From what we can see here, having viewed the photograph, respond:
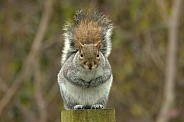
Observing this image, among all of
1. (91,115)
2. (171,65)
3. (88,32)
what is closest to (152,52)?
(171,65)

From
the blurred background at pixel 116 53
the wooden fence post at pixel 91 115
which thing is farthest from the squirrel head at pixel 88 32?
the blurred background at pixel 116 53

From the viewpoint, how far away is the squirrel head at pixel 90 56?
9.73 ft

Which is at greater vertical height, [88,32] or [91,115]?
[88,32]

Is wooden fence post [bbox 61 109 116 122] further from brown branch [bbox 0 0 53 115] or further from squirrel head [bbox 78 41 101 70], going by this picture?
brown branch [bbox 0 0 53 115]

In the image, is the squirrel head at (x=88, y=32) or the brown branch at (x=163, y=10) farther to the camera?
the brown branch at (x=163, y=10)

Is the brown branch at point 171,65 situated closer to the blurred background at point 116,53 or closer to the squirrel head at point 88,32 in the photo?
the blurred background at point 116,53

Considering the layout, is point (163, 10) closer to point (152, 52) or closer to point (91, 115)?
point (152, 52)

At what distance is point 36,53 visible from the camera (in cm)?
660

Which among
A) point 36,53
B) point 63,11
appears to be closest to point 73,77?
point 36,53

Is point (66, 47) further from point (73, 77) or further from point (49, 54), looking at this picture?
point (49, 54)

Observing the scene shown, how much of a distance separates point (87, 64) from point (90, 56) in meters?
0.05

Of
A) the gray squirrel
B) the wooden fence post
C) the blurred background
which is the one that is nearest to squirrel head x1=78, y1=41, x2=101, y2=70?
the gray squirrel

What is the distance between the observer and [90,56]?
9.71 ft

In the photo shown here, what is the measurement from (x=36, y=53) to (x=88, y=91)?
138 inches
